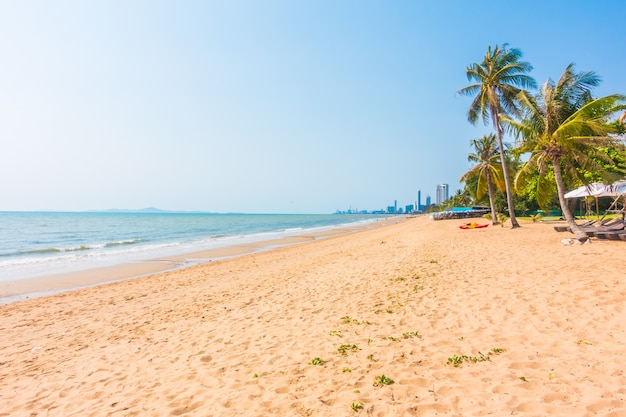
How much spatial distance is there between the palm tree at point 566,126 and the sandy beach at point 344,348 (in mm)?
6401

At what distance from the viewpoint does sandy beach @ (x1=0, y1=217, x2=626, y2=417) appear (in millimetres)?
3363

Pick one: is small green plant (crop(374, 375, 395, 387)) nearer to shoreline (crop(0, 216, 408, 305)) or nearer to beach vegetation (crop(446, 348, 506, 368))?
beach vegetation (crop(446, 348, 506, 368))

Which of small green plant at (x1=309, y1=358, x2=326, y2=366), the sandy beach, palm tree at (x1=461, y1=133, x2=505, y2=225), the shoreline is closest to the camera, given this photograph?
the sandy beach

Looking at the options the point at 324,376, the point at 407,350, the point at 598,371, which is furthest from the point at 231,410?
the point at 598,371

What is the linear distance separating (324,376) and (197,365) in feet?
6.19

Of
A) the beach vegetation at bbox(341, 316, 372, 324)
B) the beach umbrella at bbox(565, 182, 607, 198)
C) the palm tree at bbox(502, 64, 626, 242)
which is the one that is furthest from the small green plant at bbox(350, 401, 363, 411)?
the beach umbrella at bbox(565, 182, 607, 198)

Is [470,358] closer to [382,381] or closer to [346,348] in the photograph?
[382,381]

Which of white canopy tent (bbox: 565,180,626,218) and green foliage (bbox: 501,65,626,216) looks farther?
white canopy tent (bbox: 565,180,626,218)

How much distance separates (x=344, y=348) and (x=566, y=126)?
541 inches

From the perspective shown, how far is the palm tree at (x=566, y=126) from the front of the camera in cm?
1308

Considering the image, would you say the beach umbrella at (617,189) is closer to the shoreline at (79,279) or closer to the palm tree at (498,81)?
the palm tree at (498,81)

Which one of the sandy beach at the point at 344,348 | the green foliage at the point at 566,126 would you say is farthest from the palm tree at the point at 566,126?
the sandy beach at the point at 344,348

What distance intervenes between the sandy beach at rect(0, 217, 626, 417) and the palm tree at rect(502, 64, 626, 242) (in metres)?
6.40

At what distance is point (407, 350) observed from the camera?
4434mm
